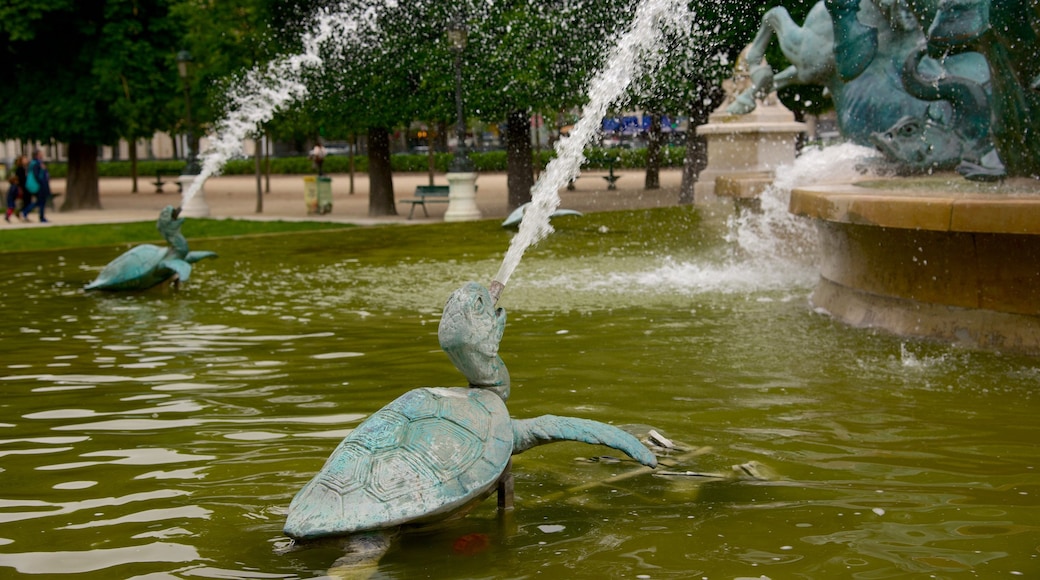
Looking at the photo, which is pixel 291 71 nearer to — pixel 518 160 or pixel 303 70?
pixel 303 70

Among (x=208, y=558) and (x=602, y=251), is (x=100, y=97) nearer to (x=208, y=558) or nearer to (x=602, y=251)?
(x=602, y=251)

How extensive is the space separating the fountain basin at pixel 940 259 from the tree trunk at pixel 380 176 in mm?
17576

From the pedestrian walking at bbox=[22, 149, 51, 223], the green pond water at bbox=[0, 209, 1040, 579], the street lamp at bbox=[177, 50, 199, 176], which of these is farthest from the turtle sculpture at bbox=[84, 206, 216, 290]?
the pedestrian walking at bbox=[22, 149, 51, 223]

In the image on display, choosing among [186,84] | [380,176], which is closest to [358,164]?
[186,84]

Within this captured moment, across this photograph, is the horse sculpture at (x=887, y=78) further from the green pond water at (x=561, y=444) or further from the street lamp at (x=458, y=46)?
the street lamp at (x=458, y=46)

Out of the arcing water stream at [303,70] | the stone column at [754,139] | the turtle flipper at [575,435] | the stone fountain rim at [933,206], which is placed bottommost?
the turtle flipper at [575,435]

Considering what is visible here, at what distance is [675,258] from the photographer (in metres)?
14.0

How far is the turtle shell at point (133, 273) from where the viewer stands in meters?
11.6

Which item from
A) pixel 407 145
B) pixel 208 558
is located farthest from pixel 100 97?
pixel 407 145

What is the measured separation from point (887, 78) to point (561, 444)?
6341 millimetres

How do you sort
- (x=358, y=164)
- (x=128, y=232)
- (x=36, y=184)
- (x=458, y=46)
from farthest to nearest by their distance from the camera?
(x=358, y=164) → (x=36, y=184) → (x=458, y=46) → (x=128, y=232)

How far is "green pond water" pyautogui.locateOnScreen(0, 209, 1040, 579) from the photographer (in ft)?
14.0

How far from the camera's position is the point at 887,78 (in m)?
10.7

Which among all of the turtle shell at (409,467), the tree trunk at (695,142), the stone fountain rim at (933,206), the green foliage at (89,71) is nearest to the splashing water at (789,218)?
the stone fountain rim at (933,206)
